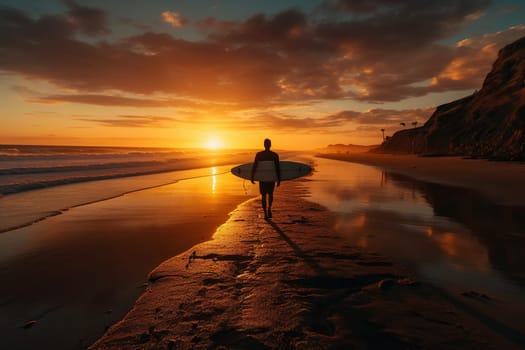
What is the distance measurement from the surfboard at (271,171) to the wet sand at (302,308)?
12.2 ft

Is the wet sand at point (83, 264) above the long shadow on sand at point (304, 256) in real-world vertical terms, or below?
below

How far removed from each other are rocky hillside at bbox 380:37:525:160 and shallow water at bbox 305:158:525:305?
2283 centimetres

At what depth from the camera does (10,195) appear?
14227 mm

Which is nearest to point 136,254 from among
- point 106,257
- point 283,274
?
point 106,257

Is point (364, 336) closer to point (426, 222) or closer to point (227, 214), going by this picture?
point (426, 222)

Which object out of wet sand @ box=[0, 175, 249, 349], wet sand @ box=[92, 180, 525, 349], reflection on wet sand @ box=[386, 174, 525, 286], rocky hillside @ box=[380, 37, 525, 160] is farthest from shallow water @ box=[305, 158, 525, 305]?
rocky hillside @ box=[380, 37, 525, 160]

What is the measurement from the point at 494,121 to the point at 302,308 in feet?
157

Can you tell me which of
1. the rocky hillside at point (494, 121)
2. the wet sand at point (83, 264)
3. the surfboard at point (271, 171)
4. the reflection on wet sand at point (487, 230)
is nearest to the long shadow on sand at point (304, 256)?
Result: the wet sand at point (83, 264)

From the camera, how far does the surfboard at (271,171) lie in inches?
375

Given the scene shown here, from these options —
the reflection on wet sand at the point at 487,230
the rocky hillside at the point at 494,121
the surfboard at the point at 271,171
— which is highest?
the rocky hillside at the point at 494,121

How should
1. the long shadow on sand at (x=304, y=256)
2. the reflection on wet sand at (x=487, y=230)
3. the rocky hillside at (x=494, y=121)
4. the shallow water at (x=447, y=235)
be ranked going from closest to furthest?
the shallow water at (x=447, y=235) → the long shadow on sand at (x=304, y=256) → the reflection on wet sand at (x=487, y=230) → the rocky hillside at (x=494, y=121)

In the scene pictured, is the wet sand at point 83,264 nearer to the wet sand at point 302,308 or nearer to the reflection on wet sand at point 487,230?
the wet sand at point 302,308

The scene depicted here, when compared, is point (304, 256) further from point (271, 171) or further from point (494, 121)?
point (494, 121)

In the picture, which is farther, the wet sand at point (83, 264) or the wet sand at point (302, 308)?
the wet sand at point (83, 264)
